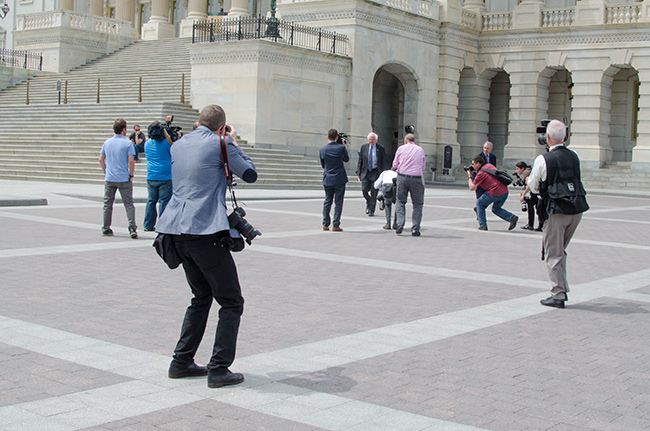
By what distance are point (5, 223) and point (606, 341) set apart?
1074 centimetres

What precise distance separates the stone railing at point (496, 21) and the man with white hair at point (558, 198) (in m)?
34.3

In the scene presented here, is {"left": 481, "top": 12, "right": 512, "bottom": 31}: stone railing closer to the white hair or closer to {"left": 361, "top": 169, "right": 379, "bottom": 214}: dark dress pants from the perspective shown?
{"left": 361, "top": 169, "right": 379, "bottom": 214}: dark dress pants

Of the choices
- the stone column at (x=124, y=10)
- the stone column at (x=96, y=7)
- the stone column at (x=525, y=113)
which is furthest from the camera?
the stone column at (x=96, y=7)

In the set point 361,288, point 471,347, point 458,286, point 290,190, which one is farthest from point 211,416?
point 290,190

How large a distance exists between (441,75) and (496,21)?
478 cm

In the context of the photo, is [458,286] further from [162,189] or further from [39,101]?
[39,101]

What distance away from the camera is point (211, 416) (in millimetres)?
4957

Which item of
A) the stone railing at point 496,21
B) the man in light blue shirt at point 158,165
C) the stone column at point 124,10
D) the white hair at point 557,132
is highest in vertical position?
the stone column at point 124,10

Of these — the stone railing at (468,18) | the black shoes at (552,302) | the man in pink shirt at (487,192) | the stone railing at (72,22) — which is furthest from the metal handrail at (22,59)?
the black shoes at (552,302)

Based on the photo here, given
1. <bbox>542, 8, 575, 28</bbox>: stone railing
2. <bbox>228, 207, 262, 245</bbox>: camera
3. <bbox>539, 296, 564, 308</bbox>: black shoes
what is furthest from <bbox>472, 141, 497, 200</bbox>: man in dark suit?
<bbox>542, 8, 575, 28</bbox>: stone railing

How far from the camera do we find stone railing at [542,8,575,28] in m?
39.8

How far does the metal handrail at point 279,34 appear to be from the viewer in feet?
104

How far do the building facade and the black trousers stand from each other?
25.3 m

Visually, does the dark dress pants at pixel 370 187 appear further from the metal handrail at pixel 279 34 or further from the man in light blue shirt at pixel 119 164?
the metal handrail at pixel 279 34
